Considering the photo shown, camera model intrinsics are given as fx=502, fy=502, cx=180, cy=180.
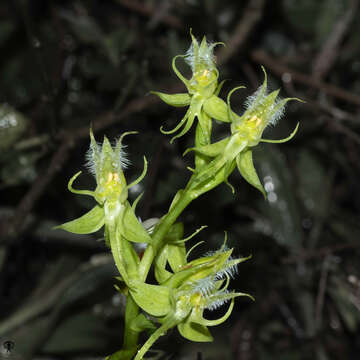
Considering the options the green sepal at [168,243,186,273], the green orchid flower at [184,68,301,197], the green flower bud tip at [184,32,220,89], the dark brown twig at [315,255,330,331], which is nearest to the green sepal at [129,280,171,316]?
the green sepal at [168,243,186,273]

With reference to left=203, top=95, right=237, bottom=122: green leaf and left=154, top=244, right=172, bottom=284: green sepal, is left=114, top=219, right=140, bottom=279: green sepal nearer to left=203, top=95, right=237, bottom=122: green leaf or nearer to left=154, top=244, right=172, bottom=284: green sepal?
left=154, top=244, right=172, bottom=284: green sepal

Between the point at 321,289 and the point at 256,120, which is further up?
the point at 256,120

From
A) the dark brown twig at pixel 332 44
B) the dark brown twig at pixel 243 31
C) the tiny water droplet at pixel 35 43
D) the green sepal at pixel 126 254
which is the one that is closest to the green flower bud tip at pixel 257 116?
the green sepal at pixel 126 254

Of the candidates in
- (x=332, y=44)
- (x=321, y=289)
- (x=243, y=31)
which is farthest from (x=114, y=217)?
→ (x=332, y=44)

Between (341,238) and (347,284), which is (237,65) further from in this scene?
(347,284)

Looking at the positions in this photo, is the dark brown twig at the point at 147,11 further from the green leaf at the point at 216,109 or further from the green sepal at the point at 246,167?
the green sepal at the point at 246,167

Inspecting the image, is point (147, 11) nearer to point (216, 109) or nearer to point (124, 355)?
point (216, 109)

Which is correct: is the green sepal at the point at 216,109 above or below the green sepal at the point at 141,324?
above

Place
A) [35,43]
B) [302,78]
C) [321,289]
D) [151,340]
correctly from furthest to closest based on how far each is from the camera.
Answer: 1. [302,78]
2. [321,289]
3. [35,43]
4. [151,340]
